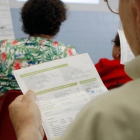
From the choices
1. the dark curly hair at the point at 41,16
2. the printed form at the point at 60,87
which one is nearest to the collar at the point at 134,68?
the printed form at the point at 60,87

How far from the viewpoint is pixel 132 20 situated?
379mm

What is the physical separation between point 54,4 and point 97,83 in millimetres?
907

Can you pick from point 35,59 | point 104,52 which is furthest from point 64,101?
point 104,52

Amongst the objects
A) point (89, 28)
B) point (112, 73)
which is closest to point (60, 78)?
point (112, 73)

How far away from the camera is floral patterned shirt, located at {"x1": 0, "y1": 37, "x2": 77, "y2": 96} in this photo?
1.35 m

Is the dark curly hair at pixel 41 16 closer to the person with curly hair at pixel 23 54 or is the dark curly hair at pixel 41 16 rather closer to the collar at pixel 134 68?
the person with curly hair at pixel 23 54

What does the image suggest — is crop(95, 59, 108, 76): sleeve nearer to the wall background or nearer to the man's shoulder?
the man's shoulder

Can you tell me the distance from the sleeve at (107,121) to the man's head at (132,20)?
0.09 metres

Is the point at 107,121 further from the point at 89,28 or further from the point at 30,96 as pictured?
the point at 89,28

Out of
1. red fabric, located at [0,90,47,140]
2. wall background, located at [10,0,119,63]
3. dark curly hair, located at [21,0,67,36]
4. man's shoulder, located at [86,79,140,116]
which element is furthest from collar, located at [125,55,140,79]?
wall background, located at [10,0,119,63]

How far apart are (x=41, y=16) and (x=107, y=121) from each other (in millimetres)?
1338

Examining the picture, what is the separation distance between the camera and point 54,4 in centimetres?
161

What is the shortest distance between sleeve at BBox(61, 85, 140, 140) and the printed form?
390 millimetres

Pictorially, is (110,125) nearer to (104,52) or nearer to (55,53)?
(55,53)
